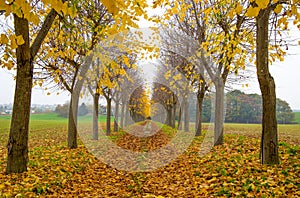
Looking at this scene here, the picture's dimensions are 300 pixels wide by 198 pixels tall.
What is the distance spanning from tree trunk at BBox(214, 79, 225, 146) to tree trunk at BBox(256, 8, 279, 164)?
4.18m

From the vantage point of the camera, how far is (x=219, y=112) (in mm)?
A: 10406

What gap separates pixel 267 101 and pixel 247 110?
1022 inches

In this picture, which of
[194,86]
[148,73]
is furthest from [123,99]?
[194,86]

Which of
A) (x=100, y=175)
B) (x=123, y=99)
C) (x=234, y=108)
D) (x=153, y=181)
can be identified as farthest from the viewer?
(x=234, y=108)

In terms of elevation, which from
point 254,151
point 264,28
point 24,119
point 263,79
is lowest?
point 254,151

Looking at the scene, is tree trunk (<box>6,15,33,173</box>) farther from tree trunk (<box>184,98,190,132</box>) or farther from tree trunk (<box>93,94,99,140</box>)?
tree trunk (<box>184,98,190,132</box>)

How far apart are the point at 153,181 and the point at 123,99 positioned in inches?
613

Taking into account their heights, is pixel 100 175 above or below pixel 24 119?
below

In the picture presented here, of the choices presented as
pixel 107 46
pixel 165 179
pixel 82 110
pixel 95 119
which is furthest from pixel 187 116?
pixel 165 179

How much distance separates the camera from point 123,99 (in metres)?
21.3

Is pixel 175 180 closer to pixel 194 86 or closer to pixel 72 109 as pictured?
pixel 72 109

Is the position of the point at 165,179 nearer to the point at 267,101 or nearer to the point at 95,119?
the point at 267,101

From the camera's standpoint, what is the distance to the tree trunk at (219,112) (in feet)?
33.3

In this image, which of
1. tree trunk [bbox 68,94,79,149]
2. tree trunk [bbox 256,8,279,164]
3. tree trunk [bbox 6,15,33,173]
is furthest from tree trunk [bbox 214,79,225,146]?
tree trunk [bbox 6,15,33,173]
